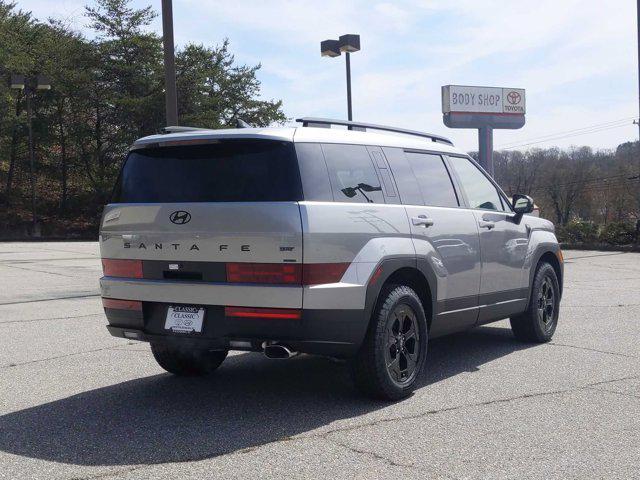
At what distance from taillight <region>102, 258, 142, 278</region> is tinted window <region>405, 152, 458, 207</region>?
2.28m

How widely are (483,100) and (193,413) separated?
213 feet

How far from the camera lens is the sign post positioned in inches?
2576

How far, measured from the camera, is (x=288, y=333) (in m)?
5.02

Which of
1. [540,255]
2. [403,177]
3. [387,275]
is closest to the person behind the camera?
[387,275]

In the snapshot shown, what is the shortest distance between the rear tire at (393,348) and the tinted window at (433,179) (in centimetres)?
93

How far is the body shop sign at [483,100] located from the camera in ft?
215

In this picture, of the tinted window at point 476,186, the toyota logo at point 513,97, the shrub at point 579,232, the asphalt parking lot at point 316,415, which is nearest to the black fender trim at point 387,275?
the asphalt parking lot at point 316,415

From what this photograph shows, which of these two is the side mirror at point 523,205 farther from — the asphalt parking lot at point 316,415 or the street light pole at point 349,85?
the street light pole at point 349,85

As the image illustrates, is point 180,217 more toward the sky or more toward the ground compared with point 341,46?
more toward the ground

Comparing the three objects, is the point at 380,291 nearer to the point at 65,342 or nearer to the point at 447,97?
the point at 65,342

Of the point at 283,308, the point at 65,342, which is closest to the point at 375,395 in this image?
the point at 283,308

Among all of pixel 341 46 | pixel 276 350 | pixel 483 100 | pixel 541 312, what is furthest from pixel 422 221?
pixel 483 100

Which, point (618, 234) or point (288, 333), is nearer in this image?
point (288, 333)

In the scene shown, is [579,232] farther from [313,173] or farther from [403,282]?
[313,173]
